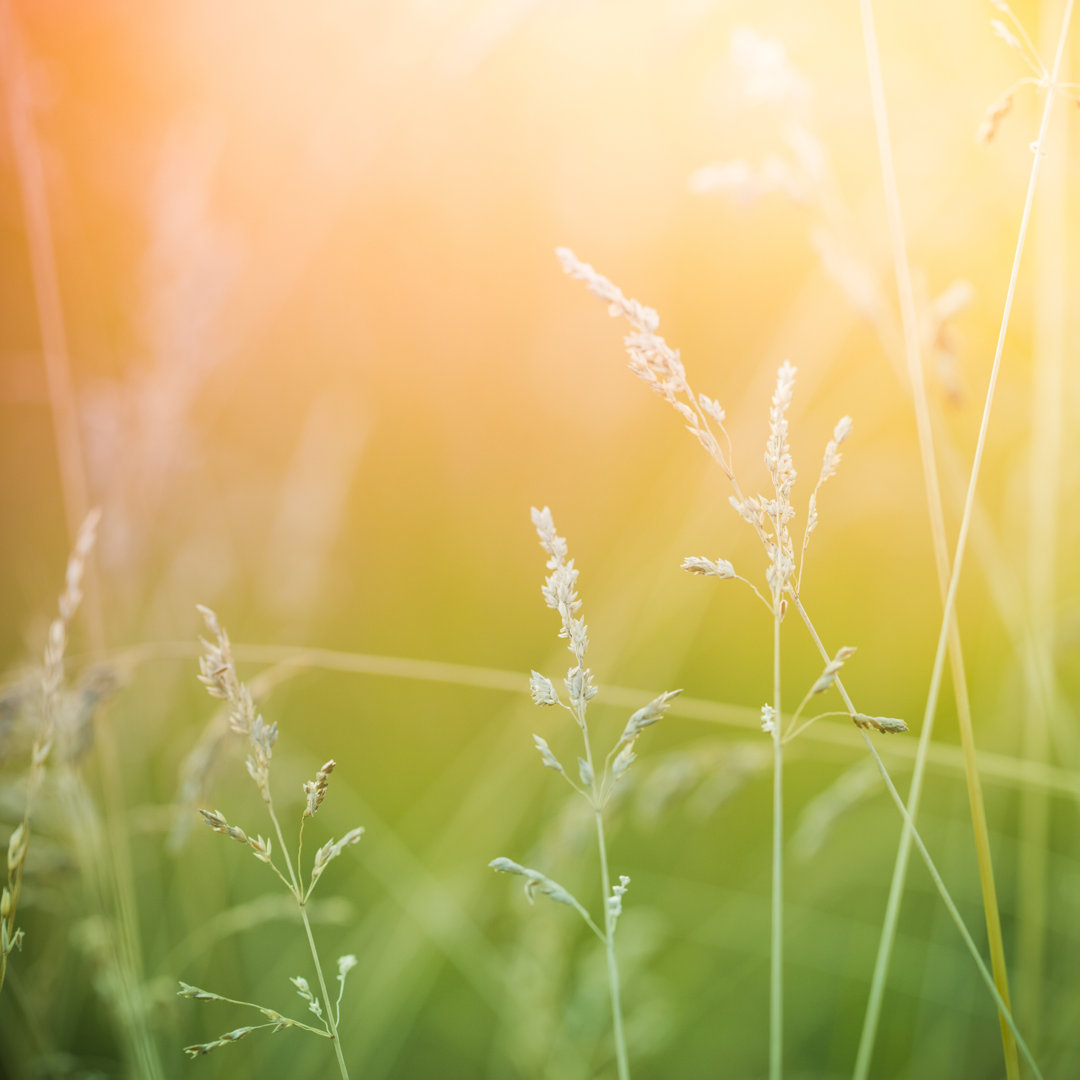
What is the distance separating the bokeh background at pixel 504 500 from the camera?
0.78 m

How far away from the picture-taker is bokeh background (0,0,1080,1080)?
2.56 feet

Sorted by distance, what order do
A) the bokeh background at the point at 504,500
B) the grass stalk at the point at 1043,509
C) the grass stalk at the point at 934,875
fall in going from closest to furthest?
the grass stalk at the point at 934,875 → the grass stalk at the point at 1043,509 → the bokeh background at the point at 504,500

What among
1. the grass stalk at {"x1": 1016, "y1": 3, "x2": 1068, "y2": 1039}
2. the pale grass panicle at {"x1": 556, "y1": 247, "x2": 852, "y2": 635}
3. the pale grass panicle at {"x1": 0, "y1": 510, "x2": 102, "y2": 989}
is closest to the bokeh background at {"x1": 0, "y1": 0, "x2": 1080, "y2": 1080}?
the grass stalk at {"x1": 1016, "y1": 3, "x2": 1068, "y2": 1039}

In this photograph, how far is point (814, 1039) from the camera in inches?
35.0

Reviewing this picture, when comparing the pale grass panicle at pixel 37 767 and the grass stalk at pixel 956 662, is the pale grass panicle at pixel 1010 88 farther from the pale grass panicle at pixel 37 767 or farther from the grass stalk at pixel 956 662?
the pale grass panicle at pixel 37 767

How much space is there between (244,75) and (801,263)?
109 cm

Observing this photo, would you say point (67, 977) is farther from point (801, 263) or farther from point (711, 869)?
point (801, 263)

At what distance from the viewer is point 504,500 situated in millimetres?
1400

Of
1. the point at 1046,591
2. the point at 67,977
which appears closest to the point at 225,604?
the point at 67,977

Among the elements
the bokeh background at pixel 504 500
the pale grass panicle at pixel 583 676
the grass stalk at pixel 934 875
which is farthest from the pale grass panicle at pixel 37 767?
the grass stalk at pixel 934 875

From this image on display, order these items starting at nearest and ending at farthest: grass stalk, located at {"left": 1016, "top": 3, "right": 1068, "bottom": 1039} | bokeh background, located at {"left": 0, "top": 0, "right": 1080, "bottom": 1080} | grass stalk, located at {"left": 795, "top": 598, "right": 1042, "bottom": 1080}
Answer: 1. grass stalk, located at {"left": 795, "top": 598, "right": 1042, "bottom": 1080}
2. grass stalk, located at {"left": 1016, "top": 3, "right": 1068, "bottom": 1039}
3. bokeh background, located at {"left": 0, "top": 0, "right": 1080, "bottom": 1080}

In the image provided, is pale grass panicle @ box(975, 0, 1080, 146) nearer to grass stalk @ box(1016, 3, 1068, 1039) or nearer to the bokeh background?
the bokeh background

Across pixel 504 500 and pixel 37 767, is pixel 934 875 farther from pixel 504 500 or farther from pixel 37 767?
pixel 504 500

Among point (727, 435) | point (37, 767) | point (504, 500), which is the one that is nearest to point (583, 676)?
point (727, 435)
